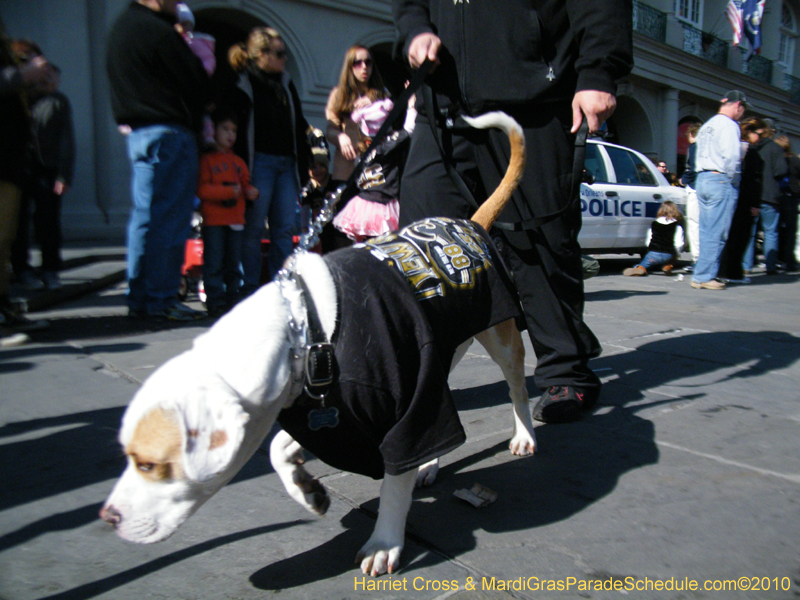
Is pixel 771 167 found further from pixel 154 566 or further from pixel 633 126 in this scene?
pixel 633 126

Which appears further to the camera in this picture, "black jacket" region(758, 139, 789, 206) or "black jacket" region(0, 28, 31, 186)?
"black jacket" region(758, 139, 789, 206)

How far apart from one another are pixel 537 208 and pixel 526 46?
0.66 meters

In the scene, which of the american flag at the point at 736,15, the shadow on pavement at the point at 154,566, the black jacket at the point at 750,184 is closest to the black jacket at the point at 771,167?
the black jacket at the point at 750,184

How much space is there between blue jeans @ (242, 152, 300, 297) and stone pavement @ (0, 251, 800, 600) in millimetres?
1863

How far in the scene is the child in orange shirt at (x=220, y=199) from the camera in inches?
187

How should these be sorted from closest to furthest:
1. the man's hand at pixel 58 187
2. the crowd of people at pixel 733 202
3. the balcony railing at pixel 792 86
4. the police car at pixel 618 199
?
the man's hand at pixel 58 187 < the crowd of people at pixel 733 202 < the police car at pixel 618 199 < the balcony railing at pixel 792 86

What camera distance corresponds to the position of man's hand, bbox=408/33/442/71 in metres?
2.50

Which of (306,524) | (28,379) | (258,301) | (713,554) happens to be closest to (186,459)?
(258,301)

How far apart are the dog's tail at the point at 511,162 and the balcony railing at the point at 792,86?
30.3 meters

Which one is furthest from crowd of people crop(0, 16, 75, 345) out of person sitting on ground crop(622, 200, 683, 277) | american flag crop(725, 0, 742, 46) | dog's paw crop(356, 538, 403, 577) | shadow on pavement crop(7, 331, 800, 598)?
american flag crop(725, 0, 742, 46)

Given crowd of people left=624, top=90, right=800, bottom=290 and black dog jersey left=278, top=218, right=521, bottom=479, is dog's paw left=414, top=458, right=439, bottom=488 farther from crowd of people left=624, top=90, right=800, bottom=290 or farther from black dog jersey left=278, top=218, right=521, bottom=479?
crowd of people left=624, top=90, right=800, bottom=290

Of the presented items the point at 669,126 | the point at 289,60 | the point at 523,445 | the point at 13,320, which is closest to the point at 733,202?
the point at 523,445

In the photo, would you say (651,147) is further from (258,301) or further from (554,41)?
(258,301)

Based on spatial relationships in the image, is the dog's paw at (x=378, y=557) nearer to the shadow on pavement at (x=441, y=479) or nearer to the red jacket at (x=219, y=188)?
the shadow on pavement at (x=441, y=479)
